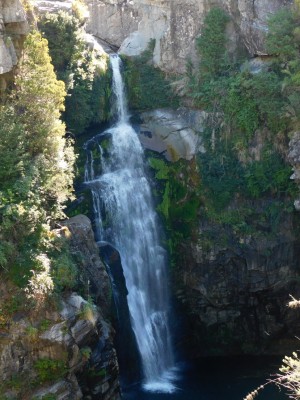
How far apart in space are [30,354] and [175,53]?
15.7 m

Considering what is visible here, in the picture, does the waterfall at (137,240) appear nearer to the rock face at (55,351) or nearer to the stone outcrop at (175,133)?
the stone outcrop at (175,133)

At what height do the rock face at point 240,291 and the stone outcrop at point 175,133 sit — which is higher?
the stone outcrop at point 175,133

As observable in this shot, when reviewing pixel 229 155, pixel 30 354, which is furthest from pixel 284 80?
pixel 30 354

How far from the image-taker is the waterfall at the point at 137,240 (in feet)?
66.8

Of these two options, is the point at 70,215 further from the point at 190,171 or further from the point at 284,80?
the point at 284,80


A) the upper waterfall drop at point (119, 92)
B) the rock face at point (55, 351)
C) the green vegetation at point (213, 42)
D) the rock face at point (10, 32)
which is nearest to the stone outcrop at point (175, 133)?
the upper waterfall drop at point (119, 92)

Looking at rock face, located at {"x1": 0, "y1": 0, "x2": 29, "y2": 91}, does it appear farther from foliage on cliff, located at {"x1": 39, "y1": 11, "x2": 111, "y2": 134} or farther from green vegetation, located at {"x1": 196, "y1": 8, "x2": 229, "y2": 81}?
green vegetation, located at {"x1": 196, "y1": 8, "x2": 229, "y2": 81}

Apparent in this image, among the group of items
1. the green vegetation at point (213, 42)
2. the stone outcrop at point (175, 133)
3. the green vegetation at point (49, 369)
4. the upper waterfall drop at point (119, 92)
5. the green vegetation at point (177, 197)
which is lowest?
the green vegetation at point (49, 369)

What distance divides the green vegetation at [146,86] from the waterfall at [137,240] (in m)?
2.58

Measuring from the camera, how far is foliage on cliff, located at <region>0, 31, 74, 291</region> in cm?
1441

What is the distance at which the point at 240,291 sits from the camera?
72.5 feet

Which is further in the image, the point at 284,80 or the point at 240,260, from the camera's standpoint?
the point at 240,260

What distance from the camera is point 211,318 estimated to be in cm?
2245

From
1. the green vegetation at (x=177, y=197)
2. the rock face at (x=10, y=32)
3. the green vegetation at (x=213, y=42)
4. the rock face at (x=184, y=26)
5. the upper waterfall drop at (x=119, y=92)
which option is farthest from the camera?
the upper waterfall drop at (x=119, y=92)
